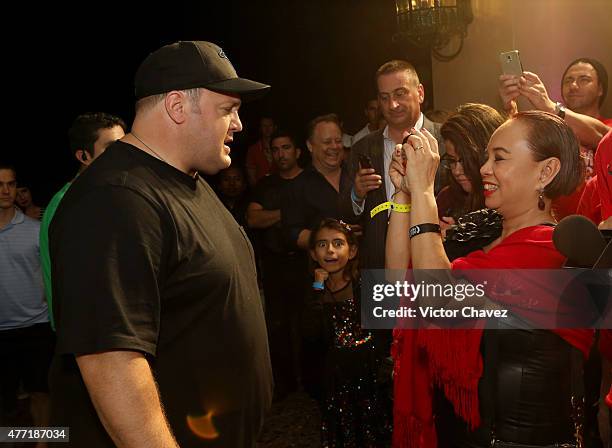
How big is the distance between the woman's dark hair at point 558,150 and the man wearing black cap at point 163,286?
82cm

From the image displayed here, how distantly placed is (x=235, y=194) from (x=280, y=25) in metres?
2.46

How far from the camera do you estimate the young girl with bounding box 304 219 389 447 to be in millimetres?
3182

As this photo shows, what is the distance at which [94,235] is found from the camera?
1295mm

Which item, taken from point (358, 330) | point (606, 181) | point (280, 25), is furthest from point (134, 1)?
point (606, 181)

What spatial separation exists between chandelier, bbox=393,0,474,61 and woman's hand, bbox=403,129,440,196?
2.72 m

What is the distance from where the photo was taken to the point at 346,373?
321cm

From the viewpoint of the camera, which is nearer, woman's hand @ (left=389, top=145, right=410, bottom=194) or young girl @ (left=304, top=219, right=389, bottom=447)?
woman's hand @ (left=389, top=145, right=410, bottom=194)

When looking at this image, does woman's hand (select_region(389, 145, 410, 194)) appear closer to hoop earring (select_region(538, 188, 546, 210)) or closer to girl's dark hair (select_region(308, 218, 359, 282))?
hoop earring (select_region(538, 188, 546, 210))

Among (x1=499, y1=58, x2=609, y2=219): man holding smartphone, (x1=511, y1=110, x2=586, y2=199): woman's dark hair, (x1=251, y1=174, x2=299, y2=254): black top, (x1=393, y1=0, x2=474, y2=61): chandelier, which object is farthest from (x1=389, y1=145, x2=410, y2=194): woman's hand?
(x1=393, y1=0, x2=474, y2=61): chandelier

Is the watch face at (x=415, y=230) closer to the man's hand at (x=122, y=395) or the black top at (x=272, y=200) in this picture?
the man's hand at (x=122, y=395)

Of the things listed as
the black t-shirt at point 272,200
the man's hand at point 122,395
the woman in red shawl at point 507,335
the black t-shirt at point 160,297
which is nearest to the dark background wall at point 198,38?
the black t-shirt at point 272,200

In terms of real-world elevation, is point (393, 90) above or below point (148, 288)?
above

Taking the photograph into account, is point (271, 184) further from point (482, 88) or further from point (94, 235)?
point (94, 235)

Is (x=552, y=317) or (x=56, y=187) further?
(x=56, y=187)
